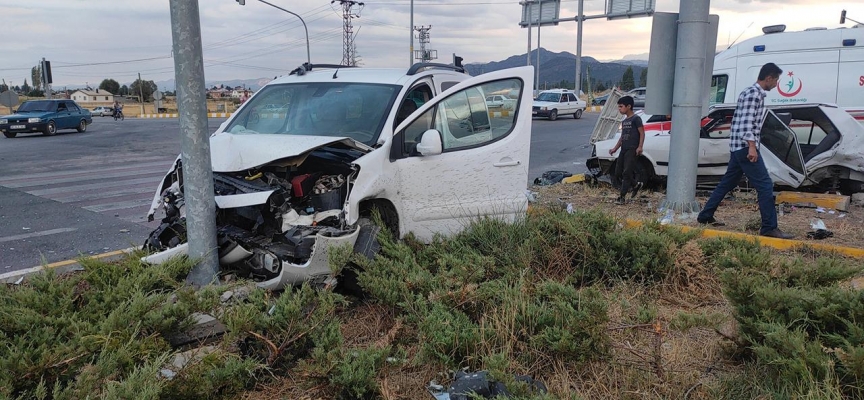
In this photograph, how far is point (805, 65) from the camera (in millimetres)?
11914

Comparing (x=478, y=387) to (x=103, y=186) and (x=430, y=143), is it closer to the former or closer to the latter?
(x=430, y=143)

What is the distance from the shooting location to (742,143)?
269 inches

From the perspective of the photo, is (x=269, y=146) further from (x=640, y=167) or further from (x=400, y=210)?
(x=640, y=167)

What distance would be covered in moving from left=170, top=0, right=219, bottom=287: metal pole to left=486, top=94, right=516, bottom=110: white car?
2566 mm

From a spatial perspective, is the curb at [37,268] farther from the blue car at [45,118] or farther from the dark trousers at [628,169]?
the blue car at [45,118]

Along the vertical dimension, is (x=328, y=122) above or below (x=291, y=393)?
above

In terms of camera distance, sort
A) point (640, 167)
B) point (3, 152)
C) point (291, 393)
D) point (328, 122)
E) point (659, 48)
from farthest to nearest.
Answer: point (3, 152)
point (640, 167)
point (659, 48)
point (328, 122)
point (291, 393)

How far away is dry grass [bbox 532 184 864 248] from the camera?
7.03 meters

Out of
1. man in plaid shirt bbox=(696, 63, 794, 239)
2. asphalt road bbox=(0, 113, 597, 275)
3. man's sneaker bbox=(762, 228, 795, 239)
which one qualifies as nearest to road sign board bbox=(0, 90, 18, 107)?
asphalt road bbox=(0, 113, 597, 275)

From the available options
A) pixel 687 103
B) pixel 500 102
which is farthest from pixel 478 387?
pixel 687 103

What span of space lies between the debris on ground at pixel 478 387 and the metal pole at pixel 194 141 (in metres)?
1.86

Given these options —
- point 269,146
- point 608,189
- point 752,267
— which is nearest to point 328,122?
point 269,146

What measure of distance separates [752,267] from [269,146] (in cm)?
350

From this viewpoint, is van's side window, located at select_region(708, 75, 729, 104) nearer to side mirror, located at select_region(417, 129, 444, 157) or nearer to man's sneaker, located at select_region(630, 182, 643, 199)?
man's sneaker, located at select_region(630, 182, 643, 199)
